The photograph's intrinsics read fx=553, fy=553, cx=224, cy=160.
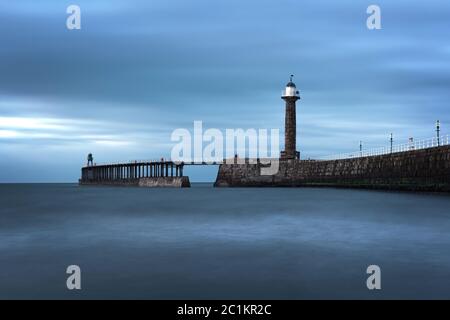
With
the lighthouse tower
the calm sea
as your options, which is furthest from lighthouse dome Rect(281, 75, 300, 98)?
the calm sea

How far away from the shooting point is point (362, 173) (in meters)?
51.2

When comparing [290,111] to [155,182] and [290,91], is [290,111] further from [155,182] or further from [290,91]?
[155,182]

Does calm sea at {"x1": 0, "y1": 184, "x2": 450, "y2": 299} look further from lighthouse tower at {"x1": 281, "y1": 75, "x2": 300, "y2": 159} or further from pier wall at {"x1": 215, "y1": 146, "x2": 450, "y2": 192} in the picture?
lighthouse tower at {"x1": 281, "y1": 75, "x2": 300, "y2": 159}

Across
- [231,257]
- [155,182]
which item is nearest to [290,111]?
[155,182]

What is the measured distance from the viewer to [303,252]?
13.1 meters

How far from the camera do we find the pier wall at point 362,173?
114 feet

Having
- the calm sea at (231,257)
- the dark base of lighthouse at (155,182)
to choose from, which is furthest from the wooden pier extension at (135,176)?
the calm sea at (231,257)

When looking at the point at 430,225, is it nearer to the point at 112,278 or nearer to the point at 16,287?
the point at 112,278

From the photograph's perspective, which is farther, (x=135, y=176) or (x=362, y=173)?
(x=135, y=176)

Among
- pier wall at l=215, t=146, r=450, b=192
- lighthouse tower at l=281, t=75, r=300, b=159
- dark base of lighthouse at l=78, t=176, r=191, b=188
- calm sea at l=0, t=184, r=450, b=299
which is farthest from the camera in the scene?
dark base of lighthouse at l=78, t=176, r=191, b=188

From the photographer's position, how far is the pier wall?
34750mm

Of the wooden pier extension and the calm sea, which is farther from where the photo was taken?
the wooden pier extension

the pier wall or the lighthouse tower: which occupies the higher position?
the lighthouse tower
